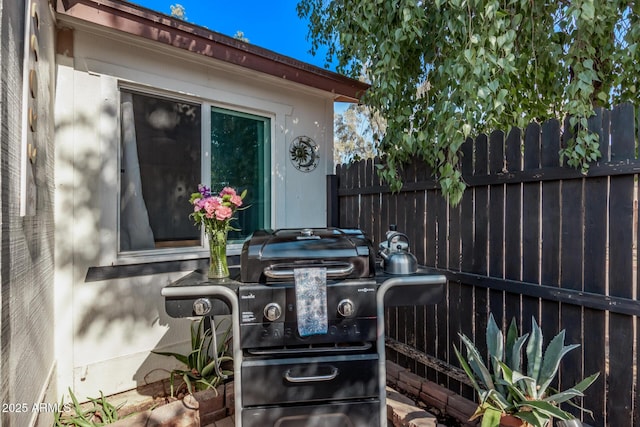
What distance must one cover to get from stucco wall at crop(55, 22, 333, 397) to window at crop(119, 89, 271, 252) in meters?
0.12

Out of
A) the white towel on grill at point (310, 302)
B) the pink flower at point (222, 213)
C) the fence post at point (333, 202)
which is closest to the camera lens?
the white towel on grill at point (310, 302)

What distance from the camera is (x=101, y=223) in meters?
2.56

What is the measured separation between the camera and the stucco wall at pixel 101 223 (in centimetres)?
244

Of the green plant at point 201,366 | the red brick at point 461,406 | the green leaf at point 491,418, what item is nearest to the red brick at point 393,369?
the red brick at point 461,406

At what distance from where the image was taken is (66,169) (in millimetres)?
2434

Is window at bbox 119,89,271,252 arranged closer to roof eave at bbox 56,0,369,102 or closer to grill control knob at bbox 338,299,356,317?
roof eave at bbox 56,0,369,102

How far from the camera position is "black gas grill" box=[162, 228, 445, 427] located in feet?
5.69

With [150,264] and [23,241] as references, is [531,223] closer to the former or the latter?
[23,241]

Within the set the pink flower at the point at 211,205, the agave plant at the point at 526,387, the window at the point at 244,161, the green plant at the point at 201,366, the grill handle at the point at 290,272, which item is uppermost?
the window at the point at 244,161

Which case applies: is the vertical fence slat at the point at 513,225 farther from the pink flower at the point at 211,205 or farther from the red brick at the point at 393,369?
the pink flower at the point at 211,205

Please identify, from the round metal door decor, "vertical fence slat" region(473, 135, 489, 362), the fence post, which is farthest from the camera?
the fence post

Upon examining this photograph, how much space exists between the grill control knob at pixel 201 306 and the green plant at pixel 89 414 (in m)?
1.15

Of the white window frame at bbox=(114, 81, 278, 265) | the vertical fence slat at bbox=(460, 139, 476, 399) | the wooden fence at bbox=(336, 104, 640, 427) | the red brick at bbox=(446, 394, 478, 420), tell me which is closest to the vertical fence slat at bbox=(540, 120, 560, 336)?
the wooden fence at bbox=(336, 104, 640, 427)

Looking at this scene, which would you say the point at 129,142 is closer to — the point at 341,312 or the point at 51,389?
the point at 51,389
